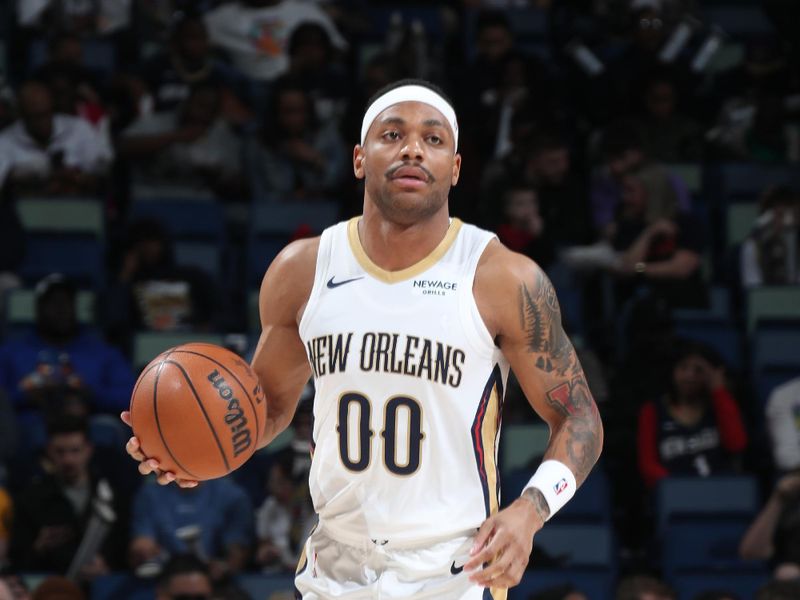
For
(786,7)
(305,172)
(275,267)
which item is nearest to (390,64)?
(305,172)

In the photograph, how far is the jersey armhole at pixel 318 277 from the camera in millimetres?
4246

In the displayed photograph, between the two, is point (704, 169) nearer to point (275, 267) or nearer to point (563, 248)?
point (563, 248)

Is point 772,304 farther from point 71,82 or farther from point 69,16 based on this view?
point 69,16

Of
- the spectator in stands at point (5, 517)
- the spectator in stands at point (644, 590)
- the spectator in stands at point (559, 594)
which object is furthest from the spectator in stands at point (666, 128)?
the spectator in stands at point (5, 517)

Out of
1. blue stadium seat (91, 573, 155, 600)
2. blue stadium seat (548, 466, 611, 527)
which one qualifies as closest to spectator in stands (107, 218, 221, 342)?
blue stadium seat (91, 573, 155, 600)

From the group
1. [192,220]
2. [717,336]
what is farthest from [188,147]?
[717,336]

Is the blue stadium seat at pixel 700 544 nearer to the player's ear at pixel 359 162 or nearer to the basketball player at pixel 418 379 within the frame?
the basketball player at pixel 418 379

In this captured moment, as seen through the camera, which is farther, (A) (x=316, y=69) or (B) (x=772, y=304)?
(A) (x=316, y=69)

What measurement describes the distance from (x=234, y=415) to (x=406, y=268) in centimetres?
63

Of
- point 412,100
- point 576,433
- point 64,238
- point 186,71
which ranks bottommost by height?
point 576,433

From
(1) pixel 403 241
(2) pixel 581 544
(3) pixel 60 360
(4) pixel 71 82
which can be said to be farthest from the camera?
(4) pixel 71 82

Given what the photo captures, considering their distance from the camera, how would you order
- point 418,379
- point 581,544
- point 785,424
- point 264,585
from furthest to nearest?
point 785,424, point 581,544, point 264,585, point 418,379

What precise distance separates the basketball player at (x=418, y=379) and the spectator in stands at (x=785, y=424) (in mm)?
4555

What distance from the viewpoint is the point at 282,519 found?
26.3 feet
